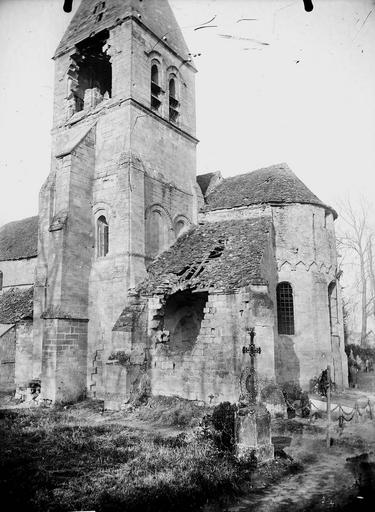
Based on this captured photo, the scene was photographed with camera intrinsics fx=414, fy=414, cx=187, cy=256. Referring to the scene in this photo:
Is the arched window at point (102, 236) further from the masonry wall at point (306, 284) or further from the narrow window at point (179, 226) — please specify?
the masonry wall at point (306, 284)

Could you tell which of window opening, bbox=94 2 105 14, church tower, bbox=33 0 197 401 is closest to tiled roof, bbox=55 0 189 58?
church tower, bbox=33 0 197 401

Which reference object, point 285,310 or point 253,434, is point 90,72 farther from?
point 253,434

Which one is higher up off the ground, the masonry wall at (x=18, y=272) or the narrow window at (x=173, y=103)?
the narrow window at (x=173, y=103)

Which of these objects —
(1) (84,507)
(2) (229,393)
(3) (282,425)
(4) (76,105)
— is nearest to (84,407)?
(2) (229,393)

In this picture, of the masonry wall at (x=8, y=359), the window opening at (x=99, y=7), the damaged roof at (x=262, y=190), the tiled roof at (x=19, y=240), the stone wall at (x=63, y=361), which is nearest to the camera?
the stone wall at (x=63, y=361)

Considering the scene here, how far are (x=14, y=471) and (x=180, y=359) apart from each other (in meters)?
8.69

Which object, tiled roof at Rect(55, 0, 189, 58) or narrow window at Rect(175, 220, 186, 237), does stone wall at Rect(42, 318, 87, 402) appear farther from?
tiled roof at Rect(55, 0, 189, 58)

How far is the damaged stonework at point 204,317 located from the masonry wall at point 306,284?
96 centimetres

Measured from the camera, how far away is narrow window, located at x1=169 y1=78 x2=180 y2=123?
881 inches

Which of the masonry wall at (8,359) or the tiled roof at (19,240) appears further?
the tiled roof at (19,240)

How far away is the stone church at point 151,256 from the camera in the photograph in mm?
15586

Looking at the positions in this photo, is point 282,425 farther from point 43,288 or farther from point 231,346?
point 43,288

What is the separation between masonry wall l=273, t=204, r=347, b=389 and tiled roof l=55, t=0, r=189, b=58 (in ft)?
38.2

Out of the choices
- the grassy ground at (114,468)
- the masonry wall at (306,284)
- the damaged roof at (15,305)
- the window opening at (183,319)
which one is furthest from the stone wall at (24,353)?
the masonry wall at (306,284)
